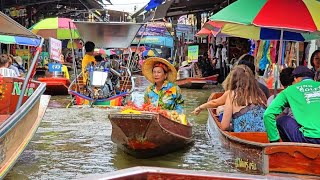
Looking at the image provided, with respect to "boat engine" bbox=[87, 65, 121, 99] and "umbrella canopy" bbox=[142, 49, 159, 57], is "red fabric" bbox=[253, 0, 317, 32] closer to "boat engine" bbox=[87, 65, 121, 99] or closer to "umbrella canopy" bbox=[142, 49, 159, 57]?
"boat engine" bbox=[87, 65, 121, 99]

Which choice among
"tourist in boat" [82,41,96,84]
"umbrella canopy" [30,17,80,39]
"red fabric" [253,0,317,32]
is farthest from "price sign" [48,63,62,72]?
"red fabric" [253,0,317,32]

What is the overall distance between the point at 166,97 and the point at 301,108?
2.91 metres

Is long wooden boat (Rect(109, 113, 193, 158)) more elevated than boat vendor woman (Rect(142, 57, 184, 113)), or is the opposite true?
boat vendor woman (Rect(142, 57, 184, 113))

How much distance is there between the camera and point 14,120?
18.4ft

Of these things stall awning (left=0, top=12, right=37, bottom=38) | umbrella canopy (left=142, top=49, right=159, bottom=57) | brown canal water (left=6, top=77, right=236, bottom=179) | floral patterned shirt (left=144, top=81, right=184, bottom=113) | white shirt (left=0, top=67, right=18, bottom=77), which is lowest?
brown canal water (left=6, top=77, right=236, bottom=179)

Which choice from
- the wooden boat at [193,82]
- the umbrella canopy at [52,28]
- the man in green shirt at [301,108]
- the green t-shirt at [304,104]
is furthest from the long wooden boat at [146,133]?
the wooden boat at [193,82]

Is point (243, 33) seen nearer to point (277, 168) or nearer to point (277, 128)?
point (277, 128)

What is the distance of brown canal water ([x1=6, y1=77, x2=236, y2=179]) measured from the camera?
6.71m

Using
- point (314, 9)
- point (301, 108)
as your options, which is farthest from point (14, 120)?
point (314, 9)

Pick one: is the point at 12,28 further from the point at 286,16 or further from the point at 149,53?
the point at 149,53

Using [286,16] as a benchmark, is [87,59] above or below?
below

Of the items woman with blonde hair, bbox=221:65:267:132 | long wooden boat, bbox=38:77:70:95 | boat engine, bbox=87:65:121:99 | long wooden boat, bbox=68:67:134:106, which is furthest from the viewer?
long wooden boat, bbox=38:77:70:95

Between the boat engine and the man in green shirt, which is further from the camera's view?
the boat engine

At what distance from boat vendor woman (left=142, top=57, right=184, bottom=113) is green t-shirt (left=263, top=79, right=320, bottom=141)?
2.69 m
